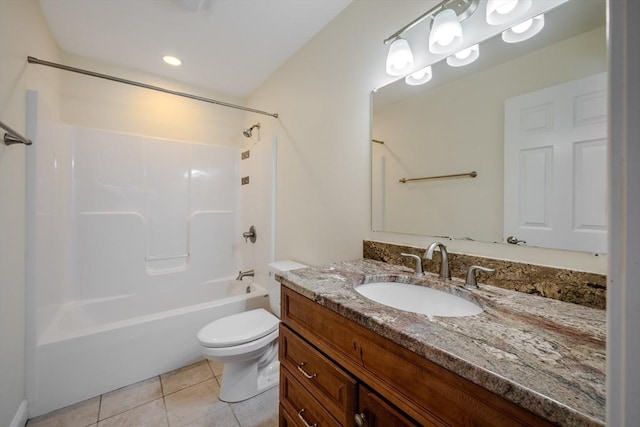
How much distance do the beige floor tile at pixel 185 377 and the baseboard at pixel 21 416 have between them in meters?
0.62

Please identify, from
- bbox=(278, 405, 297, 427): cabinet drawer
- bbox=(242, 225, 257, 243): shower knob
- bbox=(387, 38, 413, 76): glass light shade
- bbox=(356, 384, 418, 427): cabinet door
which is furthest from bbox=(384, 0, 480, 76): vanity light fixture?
bbox=(242, 225, 257, 243): shower knob

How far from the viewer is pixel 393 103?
1.32 meters

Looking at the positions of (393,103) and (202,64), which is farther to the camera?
(202,64)

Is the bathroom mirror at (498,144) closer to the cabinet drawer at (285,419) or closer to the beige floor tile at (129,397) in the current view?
the cabinet drawer at (285,419)

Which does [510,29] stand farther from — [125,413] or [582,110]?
[125,413]

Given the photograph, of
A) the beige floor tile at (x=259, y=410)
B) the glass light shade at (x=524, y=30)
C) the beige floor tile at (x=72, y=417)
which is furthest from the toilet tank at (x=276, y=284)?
the glass light shade at (x=524, y=30)

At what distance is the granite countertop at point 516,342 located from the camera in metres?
0.40

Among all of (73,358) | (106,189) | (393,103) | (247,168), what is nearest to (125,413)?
(73,358)

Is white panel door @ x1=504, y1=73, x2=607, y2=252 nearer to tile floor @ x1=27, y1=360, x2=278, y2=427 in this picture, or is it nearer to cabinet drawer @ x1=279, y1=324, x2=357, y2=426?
cabinet drawer @ x1=279, y1=324, x2=357, y2=426

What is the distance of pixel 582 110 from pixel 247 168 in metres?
2.53

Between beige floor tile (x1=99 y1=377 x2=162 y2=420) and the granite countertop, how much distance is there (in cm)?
146

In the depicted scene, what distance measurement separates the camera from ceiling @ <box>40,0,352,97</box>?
5.24ft

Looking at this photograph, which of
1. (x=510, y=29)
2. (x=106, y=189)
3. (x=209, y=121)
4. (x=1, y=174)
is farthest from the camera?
(x=209, y=121)

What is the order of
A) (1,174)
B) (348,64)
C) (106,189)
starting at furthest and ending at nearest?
(106,189), (348,64), (1,174)
